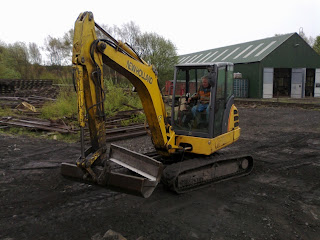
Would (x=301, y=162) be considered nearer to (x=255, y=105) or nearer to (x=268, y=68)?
(x=255, y=105)

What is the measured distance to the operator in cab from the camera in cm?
565

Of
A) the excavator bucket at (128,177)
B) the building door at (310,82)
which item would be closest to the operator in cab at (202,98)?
the excavator bucket at (128,177)

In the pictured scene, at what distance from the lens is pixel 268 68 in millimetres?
24922

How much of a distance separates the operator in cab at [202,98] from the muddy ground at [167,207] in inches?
63.9

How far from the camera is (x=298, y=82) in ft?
86.4

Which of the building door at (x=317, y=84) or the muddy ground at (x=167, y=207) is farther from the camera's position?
the building door at (x=317, y=84)

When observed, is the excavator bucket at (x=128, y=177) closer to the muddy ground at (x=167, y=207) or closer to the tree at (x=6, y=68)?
the muddy ground at (x=167, y=207)

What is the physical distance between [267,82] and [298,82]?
11.8 feet

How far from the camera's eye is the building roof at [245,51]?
2544cm

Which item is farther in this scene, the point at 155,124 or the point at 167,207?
the point at 155,124

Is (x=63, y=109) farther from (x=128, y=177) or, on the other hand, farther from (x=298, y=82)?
(x=298, y=82)

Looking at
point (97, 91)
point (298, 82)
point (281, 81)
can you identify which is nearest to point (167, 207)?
point (97, 91)

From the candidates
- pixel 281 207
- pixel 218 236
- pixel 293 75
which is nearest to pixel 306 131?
pixel 281 207

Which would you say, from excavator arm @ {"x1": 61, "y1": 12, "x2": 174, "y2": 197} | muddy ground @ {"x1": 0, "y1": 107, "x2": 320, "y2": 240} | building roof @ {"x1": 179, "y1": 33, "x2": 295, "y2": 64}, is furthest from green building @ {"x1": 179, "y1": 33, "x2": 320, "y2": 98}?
excavator arm @ {"x1": 61, "y1": 12, "x2": 174, "y2": 197}
